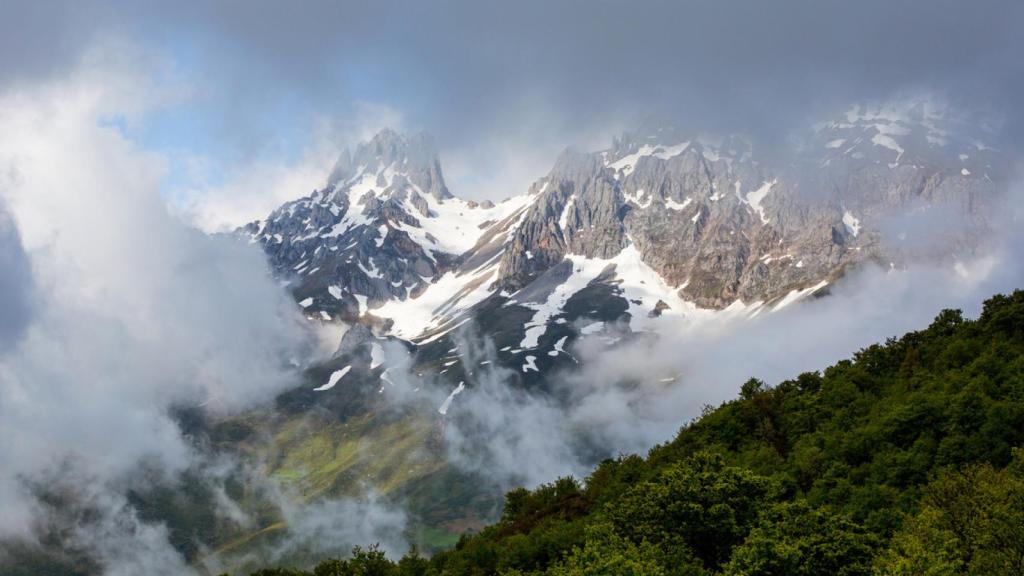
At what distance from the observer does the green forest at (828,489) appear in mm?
58938

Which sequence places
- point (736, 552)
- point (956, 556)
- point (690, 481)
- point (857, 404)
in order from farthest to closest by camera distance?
point (857, 404), point (690, 481), point (736, 552), point (956, 556)

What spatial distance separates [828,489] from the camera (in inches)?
3644

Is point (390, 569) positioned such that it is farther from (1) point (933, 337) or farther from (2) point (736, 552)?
(1) point (933, 337)

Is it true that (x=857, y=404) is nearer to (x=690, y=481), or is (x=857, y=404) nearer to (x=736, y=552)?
(x=690, y=481)

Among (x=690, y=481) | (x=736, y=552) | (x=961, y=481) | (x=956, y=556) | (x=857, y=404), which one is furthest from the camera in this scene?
(x=857, y=404)

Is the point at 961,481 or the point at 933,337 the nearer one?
the point at 961,481

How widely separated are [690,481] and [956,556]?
91.8 ft

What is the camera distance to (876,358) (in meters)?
157

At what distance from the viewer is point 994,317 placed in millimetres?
137875

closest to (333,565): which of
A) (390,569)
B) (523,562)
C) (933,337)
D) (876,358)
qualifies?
(390,569)

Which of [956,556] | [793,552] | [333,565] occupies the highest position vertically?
[333,565]

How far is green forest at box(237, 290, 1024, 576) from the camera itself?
58.9m

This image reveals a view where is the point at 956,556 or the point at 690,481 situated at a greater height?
the point at 690,481

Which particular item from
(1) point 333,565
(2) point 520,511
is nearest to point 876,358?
(2) point 520,511
